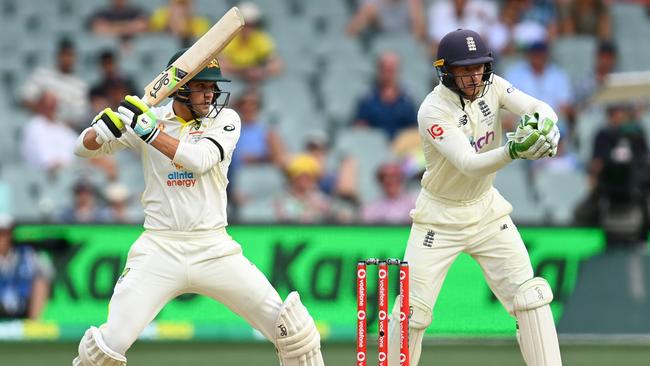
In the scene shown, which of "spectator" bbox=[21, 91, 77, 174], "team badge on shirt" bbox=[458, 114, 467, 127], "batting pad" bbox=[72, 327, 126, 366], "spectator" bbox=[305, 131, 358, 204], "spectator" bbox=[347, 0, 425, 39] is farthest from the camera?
"spectator" bbox=[347, 0, 425, 39]

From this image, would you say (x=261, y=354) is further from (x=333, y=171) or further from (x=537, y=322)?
(x=537, y=322)

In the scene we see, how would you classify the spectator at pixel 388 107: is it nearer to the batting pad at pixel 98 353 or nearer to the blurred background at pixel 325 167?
the blurred background at pixel 325 167

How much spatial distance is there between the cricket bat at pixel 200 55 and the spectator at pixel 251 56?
6318mm

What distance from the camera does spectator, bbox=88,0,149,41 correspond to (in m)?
13.2

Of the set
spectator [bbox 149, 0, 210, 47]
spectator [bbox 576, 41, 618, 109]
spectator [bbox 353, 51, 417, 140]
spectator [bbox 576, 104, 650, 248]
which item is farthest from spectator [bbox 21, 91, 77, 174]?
spectator [bbox 576, 41, 618, 109]

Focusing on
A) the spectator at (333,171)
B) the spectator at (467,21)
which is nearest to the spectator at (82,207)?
the spectator at (333,171)

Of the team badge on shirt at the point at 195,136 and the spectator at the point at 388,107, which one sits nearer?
Answer: the team badge on shirt at the point at 195,136

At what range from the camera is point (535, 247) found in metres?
10.1

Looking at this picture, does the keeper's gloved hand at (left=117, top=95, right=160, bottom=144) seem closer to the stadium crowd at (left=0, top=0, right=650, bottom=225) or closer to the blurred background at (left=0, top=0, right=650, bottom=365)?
the blurred background at (left=0, top=0, right=650, bottom=365)

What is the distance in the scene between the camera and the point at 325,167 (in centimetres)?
1157

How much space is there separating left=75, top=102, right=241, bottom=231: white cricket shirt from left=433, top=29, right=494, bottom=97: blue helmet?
1.09 metres

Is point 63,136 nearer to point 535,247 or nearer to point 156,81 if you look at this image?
point 535,247

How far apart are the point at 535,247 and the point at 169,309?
107 inches

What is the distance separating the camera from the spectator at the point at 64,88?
40.4 ft
